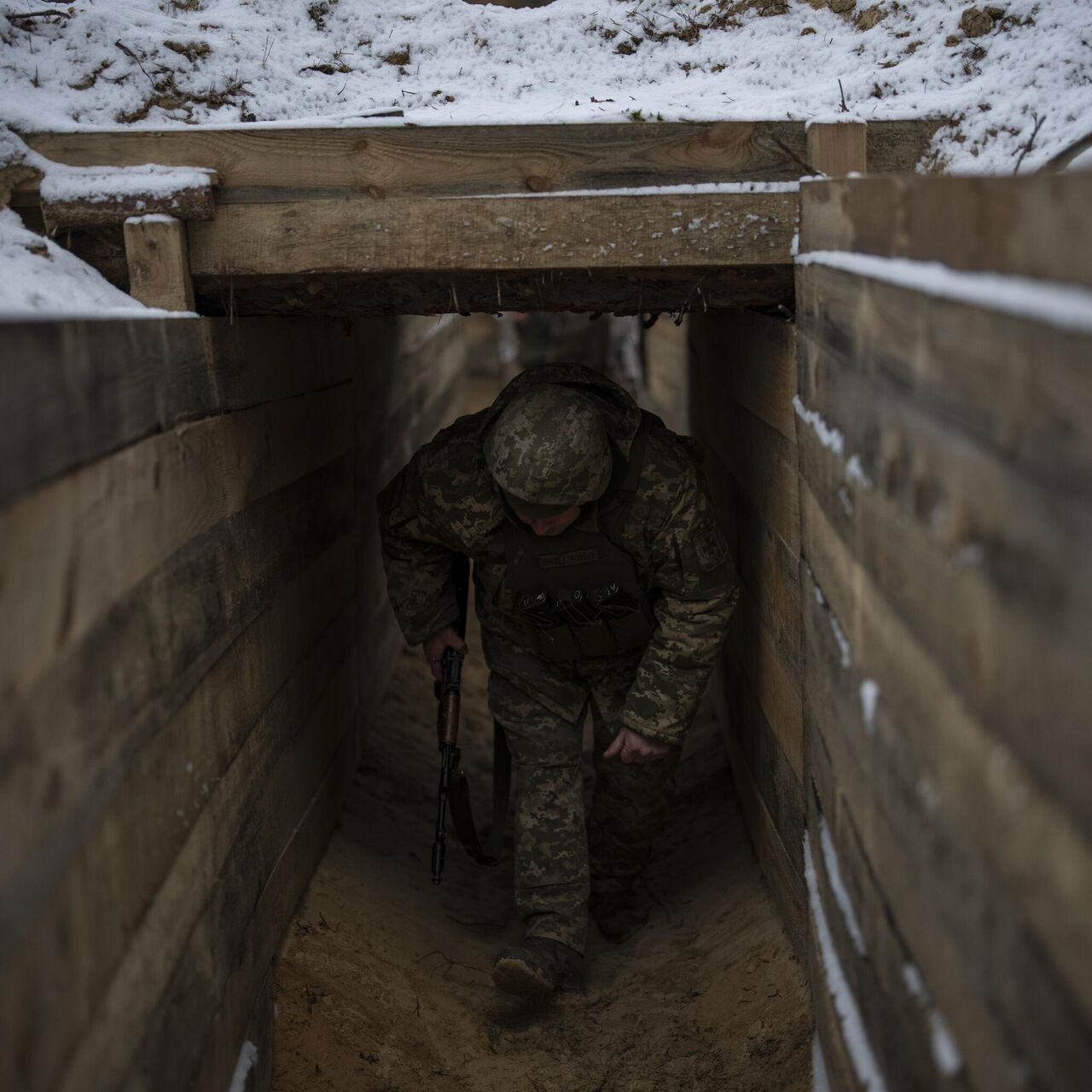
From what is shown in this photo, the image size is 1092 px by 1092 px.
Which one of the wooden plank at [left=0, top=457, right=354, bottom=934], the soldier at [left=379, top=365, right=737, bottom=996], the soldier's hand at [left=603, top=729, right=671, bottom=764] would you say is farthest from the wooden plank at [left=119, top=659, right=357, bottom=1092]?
the soldier's hand at [left=603, top=729, right=671, bottom=764]

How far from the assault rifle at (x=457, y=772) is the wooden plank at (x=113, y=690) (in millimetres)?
1018

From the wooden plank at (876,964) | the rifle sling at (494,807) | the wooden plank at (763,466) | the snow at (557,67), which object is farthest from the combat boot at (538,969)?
the snow at (557,67)

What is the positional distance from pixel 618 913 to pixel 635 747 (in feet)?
2.41

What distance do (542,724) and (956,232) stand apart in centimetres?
283

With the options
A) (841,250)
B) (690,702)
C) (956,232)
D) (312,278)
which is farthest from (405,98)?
(956,232)

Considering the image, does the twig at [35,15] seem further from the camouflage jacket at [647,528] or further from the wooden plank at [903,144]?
the wooden plank at [903,144]

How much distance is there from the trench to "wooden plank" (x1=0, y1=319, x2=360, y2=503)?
1586 mm

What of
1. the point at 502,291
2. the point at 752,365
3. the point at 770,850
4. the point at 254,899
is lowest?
the point at 770,850

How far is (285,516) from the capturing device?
3.34 metres

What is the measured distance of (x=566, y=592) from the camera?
11.7 ft

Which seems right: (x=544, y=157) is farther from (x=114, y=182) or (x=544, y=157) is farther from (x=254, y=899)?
(x=254, y=899)

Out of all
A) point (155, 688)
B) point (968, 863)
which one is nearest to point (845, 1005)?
point (968, 863)

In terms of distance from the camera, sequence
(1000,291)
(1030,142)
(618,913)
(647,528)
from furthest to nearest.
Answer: (618,913) < (647,528) < (1030,142) < (1000,291)

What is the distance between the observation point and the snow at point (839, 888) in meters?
1.86
